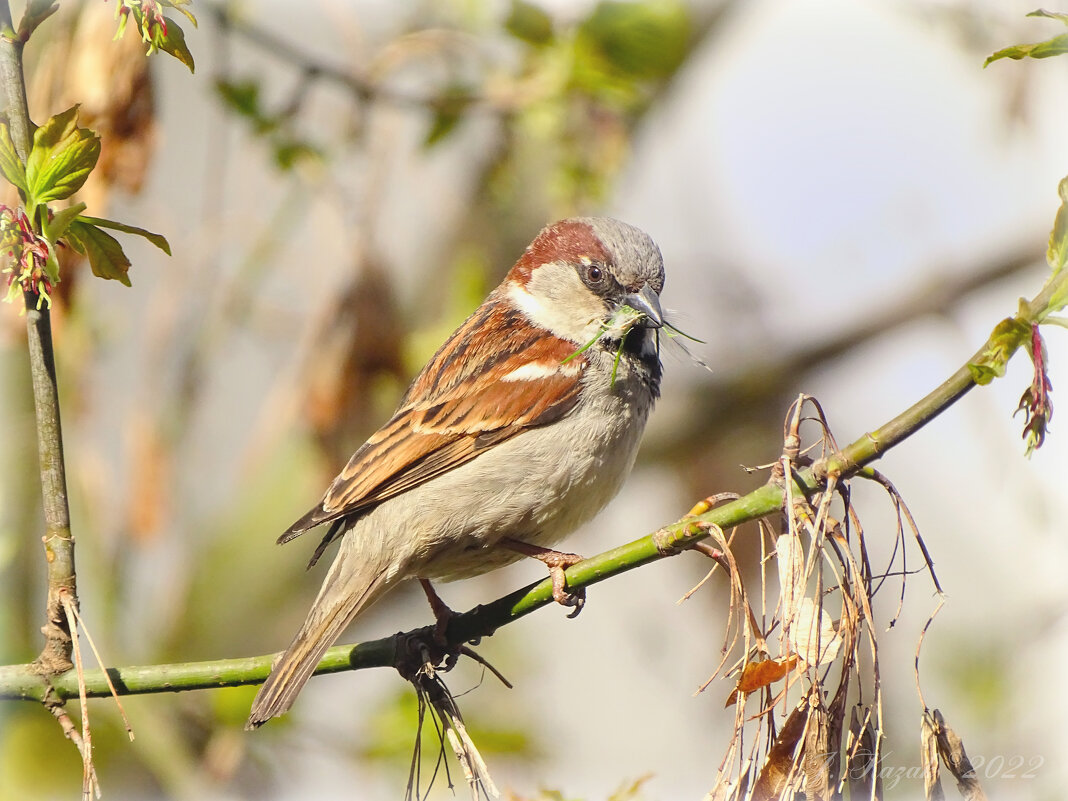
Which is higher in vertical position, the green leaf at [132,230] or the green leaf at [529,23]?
the green leaf at [529,23]

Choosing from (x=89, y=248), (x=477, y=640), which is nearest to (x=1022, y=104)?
(x=477, y=640)

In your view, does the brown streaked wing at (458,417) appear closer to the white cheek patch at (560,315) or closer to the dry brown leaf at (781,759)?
the white cheek patch at (560,315)

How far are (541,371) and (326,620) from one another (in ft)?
2.67

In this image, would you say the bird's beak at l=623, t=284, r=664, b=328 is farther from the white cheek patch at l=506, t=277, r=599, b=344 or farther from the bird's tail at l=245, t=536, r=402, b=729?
the bird's tail at l=245, t=536, r=402, b=729

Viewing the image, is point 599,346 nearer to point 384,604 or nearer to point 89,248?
point 89,248

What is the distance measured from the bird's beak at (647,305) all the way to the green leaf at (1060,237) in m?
1.23

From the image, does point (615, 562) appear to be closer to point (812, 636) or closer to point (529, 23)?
point (812, 636)

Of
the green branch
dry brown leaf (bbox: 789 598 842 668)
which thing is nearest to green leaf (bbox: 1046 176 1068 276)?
the green branch

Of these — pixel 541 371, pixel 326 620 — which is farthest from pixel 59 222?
pixel 541 371

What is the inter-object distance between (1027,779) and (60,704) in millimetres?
2250

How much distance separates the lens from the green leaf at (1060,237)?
1281 millimetres

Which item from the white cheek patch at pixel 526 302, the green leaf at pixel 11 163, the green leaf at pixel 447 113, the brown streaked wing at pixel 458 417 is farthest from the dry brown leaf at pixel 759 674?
the green leaf at pixel 447 113

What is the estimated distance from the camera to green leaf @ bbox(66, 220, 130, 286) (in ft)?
4.93

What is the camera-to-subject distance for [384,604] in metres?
4.55
